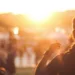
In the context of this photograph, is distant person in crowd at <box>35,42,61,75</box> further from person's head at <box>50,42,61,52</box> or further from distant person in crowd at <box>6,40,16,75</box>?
distant person in crowd at <box>6,40,16,75</box>

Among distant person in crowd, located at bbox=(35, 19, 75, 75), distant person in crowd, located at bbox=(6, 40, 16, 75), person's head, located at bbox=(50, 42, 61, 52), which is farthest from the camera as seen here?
distant person in crowd, located at bbox=(6, 40, 16, 75)

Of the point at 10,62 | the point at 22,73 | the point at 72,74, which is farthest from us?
the point at 22,73

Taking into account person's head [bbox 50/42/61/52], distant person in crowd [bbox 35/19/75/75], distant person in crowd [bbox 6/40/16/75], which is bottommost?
distant person in crowd [bbox 35/19/75/75]

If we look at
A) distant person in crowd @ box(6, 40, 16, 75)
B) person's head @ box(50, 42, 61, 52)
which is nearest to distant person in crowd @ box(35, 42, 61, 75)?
person's head @ box(50, 42, 61, 52)

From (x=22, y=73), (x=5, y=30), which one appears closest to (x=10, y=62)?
(x=22, y=73)

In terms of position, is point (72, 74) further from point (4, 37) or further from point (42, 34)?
point (42, 34)

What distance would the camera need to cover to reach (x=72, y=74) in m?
3.50

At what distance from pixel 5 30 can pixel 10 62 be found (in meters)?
9.23

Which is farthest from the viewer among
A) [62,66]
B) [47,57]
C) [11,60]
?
[11,60]

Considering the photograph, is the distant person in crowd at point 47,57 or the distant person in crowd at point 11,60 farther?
the distant person in crowd at point 11,60

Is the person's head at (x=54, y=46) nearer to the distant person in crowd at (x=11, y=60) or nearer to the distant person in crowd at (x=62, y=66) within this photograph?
the distant person in crowd at (x=62, y=66)

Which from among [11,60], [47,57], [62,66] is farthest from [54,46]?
[11,60]

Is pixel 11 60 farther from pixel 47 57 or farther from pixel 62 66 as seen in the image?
pixel 62 66

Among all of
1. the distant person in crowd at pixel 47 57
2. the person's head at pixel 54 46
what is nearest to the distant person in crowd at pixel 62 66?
the distant person in crowd at pixel 47 57
